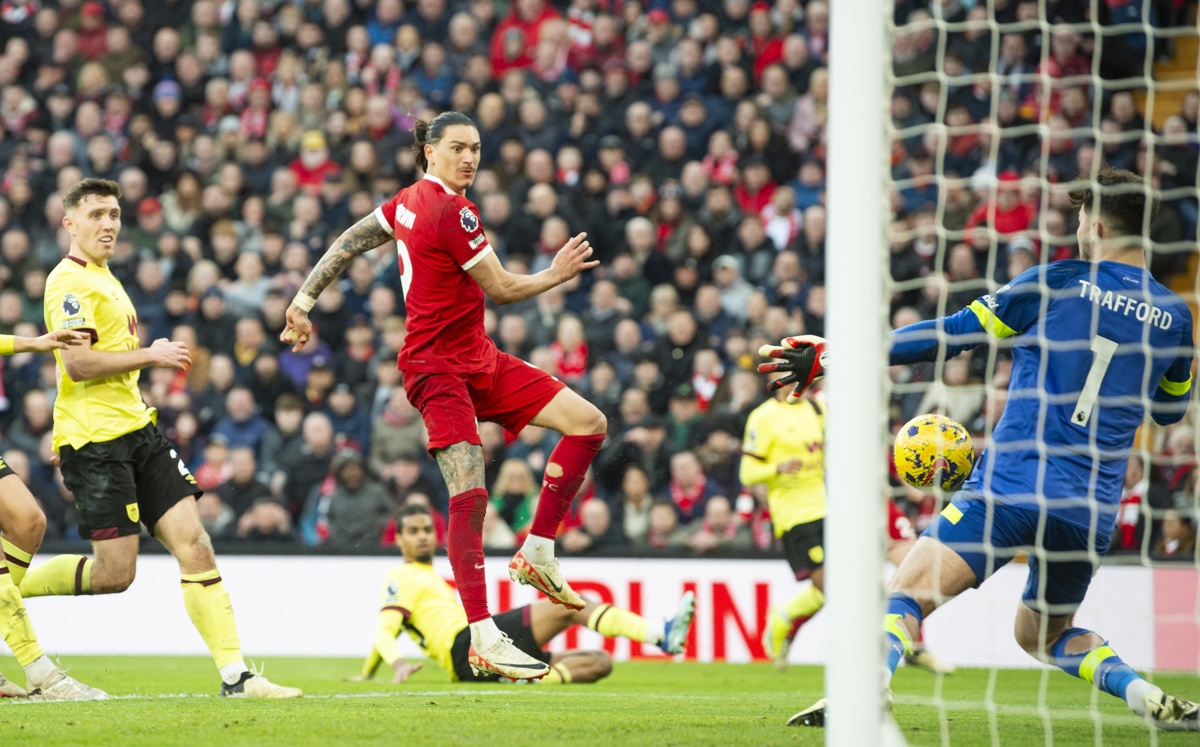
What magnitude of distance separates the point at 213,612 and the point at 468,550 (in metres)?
1.59

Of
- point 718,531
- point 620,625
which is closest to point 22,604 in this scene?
point 620,625

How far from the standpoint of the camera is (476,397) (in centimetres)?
605

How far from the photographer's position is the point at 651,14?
46.2 ft

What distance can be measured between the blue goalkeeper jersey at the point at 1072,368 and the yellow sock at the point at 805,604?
4.50 m

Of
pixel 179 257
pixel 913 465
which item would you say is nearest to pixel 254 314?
pixel 179 257

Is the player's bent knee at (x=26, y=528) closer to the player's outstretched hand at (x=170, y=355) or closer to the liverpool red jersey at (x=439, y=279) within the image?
the player's outstretched hand at (x=170, y=355)

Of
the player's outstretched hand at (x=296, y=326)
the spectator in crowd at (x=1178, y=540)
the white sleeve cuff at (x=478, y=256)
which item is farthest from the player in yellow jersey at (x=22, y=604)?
the spectator in crowd at (x=1178, y=540)

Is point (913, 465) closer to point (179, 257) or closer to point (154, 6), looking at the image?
point (179, 257)

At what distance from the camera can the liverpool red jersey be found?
5781 millimetres

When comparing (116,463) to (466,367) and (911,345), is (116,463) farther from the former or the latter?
(911,345)

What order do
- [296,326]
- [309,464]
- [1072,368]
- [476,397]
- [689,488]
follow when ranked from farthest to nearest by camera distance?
[309,464] → [689,488] → [296,326] → [476,397] → [1072,368]

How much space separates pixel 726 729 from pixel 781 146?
8.72 meters

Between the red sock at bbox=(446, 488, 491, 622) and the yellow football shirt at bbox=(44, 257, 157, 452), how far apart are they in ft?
6.29

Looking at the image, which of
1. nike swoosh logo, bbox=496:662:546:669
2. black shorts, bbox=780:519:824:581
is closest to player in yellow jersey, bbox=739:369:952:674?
black shorts, bbox=780:519:824:581
